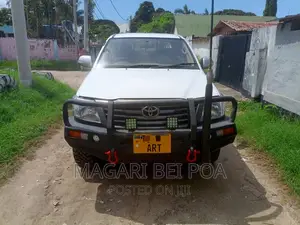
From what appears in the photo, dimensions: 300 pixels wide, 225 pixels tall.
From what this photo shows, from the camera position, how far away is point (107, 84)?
289 centimetres

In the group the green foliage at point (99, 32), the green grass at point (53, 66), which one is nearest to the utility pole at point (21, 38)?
the green grass at point (53, 66)

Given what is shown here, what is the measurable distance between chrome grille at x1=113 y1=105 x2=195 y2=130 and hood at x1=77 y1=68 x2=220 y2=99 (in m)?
0.13

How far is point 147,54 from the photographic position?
3766mm

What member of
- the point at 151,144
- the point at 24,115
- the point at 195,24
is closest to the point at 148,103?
the point at 151,144

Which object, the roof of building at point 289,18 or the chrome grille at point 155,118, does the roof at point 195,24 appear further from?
the chrome grille at point 155,118

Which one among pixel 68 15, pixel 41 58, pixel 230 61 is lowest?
pixel 41 58

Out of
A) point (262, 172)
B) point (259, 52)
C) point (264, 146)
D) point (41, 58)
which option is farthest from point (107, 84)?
point (41, 58)

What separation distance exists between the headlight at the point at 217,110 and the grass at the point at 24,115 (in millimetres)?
2587

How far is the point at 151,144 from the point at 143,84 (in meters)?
0.67

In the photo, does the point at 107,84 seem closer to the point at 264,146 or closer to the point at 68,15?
the point at 264,146

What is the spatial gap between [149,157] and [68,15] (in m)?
27.4

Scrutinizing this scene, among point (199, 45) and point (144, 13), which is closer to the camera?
point (199, 45)

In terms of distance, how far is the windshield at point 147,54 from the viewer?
3592 mm

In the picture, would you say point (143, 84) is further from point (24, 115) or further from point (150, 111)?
point (24, 115)
